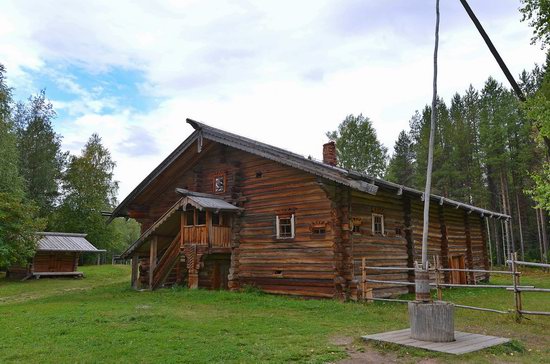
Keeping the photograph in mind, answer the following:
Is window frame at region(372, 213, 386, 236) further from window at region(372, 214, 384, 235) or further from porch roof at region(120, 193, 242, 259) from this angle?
porch roof at region(120, 193, 242, 259)

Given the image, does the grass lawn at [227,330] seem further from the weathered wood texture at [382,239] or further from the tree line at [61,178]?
the tree line at [61,178]

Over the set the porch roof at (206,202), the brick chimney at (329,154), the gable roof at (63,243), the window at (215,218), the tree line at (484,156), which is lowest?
the gable roof at (63,243)

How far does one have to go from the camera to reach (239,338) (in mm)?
8859

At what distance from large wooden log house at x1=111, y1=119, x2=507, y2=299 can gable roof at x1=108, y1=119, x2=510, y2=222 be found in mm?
45

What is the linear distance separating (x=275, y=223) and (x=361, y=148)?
28699mm

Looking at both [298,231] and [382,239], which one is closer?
[298,231]

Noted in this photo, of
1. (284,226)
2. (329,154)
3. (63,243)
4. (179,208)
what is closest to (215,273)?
(179,208)

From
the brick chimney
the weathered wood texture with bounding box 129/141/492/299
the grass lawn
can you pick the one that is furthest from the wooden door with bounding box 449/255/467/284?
the brick chimney

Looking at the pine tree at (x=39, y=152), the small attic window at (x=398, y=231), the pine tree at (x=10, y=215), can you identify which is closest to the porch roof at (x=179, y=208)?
the small attic window at (x=398, y=231)

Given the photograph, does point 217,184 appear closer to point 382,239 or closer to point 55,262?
point 382,239

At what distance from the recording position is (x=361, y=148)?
44.5 metres

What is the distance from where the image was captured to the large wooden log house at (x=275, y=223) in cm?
1587

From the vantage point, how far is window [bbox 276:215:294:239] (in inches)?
685

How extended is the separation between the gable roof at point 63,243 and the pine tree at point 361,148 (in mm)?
25688
